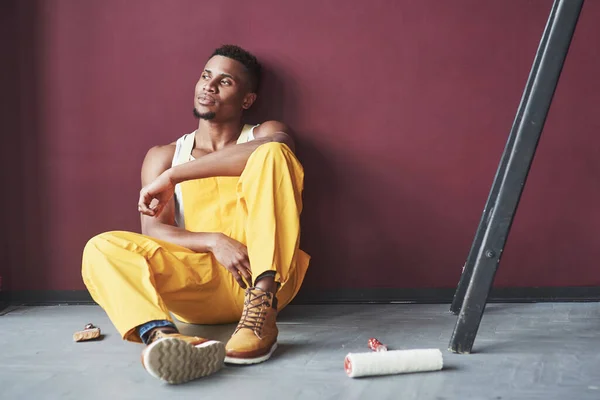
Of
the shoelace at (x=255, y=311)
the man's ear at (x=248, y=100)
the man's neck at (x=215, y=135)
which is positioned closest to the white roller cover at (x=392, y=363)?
the shoelace at (x=255, y=311)

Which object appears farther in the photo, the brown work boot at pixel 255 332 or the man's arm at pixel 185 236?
the man's arm at pixel 185 236

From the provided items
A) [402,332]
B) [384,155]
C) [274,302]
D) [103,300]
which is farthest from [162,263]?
[384,155]

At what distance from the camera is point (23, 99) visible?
2943 millimetres

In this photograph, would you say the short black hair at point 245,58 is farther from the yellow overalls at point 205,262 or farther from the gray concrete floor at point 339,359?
the gray concrete floor at point 339,359

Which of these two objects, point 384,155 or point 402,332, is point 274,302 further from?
point 384,155

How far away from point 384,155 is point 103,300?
139 centimetres

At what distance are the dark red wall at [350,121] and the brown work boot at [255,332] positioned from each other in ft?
2.92

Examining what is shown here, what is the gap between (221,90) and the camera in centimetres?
266

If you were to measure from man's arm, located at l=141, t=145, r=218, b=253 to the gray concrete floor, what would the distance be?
1.11ft

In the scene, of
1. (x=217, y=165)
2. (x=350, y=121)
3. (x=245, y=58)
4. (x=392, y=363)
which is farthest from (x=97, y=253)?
(x=350, y=121)

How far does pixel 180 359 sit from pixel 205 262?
2.01ft

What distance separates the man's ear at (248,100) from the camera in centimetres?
276

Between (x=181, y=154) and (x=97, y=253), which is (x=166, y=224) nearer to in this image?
(x=181, y=154)

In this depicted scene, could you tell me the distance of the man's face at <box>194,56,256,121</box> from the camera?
2.63 metres
